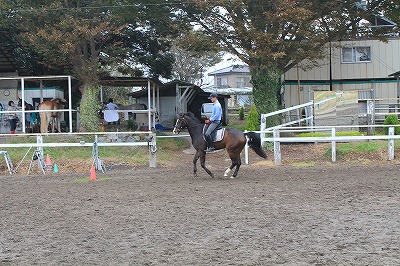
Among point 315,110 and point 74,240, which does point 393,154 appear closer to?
point 315,110

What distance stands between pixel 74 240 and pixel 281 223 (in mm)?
3030

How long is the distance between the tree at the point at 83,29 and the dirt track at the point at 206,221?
27.4ft

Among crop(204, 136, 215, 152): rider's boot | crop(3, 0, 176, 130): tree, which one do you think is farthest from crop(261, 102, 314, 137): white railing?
crop(3, 0, 176, 130): tree

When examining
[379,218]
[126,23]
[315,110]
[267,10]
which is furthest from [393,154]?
[126,23]

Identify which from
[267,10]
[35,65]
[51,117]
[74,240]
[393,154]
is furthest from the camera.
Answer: [35,65]

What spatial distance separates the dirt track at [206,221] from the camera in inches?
265

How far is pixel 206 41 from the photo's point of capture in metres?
22.8

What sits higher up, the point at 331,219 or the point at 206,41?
the point at 206,41

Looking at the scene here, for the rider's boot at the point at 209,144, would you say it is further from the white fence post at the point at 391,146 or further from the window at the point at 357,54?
the window at the point at 357,54

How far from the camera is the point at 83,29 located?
20.9 m

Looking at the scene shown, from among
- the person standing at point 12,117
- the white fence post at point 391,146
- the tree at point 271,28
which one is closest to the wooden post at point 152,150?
the tree at point 271,28

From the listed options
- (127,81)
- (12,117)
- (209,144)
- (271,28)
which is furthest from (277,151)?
(12,117)

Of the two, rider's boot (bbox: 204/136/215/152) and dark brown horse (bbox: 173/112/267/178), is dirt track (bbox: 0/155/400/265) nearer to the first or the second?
dark brown horse (bbox: 173/112/267/178)

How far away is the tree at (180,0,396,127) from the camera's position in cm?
2130
